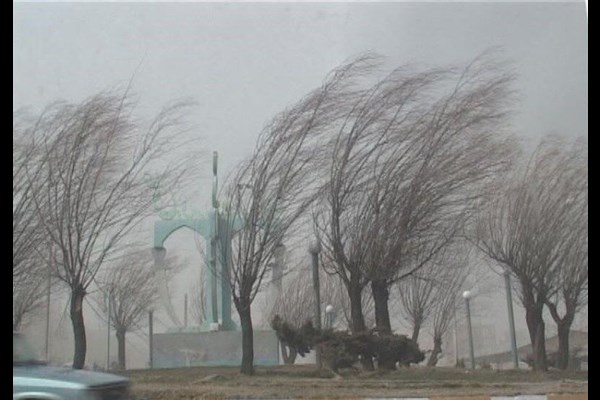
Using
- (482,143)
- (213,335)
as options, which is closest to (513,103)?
(482,143)

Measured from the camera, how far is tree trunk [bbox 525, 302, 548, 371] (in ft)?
31.7

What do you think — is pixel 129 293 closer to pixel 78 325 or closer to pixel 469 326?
pixel 78 325

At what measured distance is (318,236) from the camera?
9562mm

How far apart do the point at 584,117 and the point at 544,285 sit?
1938 millimetres

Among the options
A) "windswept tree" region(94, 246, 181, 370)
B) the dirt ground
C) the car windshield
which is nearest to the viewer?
the car windshield

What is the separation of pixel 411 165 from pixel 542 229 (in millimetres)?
1653

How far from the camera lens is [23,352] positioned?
30.3 ft

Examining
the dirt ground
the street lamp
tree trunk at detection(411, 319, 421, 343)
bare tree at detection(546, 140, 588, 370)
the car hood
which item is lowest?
the dirt ground

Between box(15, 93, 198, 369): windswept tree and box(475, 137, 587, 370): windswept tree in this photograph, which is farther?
box(475, 137, 587, 370): windswept tree

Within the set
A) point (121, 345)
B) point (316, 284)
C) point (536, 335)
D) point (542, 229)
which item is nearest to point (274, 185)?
point (316, 284)

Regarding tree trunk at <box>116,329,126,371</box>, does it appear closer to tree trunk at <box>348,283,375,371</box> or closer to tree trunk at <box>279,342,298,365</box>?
tree trunk at <box>279,342,298,365</box>

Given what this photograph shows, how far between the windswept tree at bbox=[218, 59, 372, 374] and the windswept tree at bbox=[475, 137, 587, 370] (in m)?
2.03

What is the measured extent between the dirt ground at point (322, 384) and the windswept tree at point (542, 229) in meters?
0.57

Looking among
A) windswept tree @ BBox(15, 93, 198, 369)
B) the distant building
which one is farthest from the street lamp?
windswept tree @ BBox(15, 93, 198, 369)
